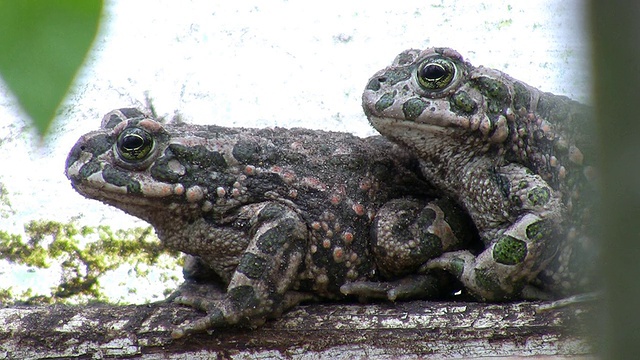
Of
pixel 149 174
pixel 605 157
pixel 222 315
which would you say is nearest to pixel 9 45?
pixel 605 157

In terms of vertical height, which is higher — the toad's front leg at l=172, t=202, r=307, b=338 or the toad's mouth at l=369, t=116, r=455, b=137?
the toad's mouth at l=369, t=116, r=455, b=137

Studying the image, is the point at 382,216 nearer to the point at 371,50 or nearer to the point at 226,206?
the point at 226,206

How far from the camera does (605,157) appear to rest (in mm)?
522

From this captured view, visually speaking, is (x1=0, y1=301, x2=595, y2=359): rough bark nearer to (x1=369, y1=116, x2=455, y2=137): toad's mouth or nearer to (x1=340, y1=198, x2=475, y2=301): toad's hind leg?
(x1=340, y1=198, x2=475, y2=301): toad's hind leg

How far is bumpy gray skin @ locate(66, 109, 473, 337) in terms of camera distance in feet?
10.5

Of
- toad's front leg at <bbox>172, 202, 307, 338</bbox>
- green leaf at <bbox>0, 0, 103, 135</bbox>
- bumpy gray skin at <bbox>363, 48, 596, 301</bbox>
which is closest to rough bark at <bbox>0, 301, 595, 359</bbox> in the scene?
toad's front leg at <bbox>172, 202, 307, 338</bbox>

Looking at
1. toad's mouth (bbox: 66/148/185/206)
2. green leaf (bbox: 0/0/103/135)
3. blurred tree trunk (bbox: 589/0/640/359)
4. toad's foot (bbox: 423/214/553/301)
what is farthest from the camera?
toad's mouth (bbox: 66/148/185/206)

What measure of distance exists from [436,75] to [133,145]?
1.34 meters

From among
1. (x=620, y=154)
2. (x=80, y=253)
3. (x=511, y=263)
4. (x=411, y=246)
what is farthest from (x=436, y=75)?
(x=620, y=154)

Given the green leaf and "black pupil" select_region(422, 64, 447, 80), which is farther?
"black pupil" select_region(422, 64, 447, 80)

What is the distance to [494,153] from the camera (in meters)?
3.28

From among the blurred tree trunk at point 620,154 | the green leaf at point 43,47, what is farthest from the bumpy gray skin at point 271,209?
the blurred tree trunk at point 620,154

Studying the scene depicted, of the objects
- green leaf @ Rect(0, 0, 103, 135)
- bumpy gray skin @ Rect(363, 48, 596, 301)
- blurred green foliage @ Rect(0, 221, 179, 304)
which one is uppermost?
green leaf @ Rect(0, 0, 103, 135)

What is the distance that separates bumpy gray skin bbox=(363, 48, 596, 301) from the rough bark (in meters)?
0.22
